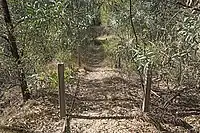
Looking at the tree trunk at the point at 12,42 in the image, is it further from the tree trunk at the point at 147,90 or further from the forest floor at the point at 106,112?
the tree trunk at the point at 147,90

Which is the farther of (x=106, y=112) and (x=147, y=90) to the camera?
(x=106, y=112)

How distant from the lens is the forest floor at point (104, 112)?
415 cm

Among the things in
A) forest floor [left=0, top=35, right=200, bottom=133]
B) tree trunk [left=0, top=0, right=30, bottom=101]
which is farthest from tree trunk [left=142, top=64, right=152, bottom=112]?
tree trunk [left=0, top=0, right=30, bottom=101]

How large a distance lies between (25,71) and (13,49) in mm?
498

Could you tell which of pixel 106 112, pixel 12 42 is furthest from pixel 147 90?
pixel 12 42

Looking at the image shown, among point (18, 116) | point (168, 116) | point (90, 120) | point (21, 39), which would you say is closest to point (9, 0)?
point (21, 39)

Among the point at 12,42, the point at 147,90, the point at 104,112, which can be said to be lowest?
the point at 104,112

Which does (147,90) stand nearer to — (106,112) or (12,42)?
(106,112)

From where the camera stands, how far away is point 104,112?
15.8 feet

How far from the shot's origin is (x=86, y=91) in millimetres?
6816

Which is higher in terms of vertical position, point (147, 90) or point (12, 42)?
point (12, 42)

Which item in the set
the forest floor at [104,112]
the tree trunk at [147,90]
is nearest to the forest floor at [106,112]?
the forest floor at [104,112]

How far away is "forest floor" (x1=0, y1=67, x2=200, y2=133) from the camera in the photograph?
4.15 metres

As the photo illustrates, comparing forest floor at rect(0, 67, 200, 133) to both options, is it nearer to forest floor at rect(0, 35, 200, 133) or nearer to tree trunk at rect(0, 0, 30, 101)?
forest floor at rect(0, 35, 200, 133)
